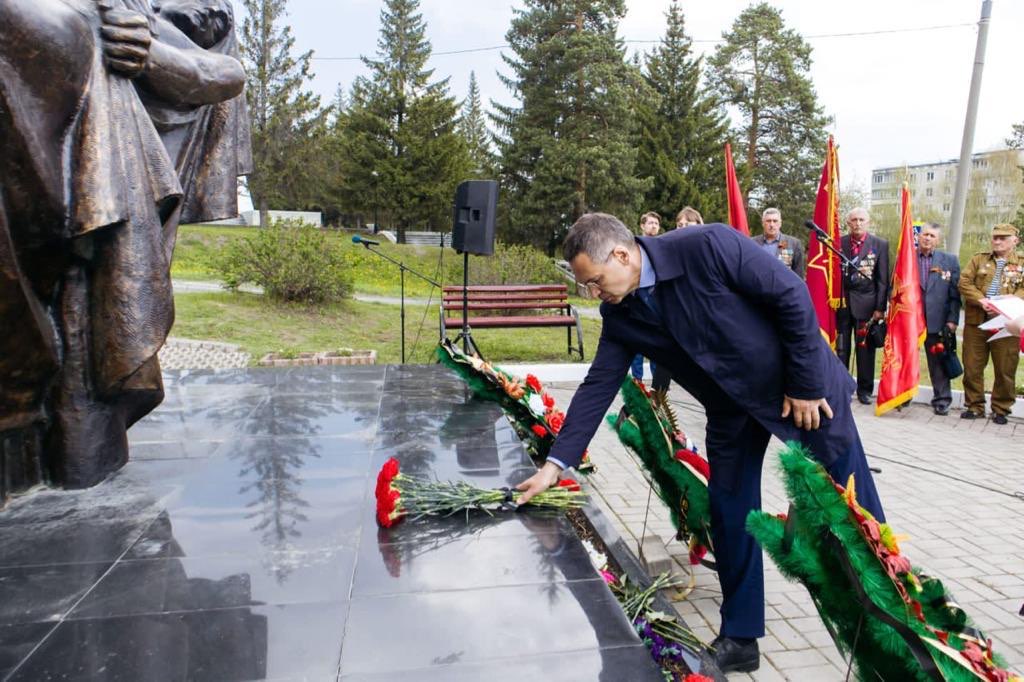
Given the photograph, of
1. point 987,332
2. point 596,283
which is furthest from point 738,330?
point 987,332

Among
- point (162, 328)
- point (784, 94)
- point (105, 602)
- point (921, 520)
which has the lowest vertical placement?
point (921, 520)

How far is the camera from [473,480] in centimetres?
319

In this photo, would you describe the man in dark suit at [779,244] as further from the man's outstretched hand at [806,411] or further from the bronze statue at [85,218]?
the bronze statue at [85,218]

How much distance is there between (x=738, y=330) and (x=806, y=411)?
1.12 feet

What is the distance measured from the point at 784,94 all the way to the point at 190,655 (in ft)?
114

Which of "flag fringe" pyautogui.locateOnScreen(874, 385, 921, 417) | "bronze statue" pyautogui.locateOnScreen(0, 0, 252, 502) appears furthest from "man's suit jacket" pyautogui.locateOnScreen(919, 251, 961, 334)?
"bronze statue" pyautogui.locateOnScreen(0, 0, 252, 502)

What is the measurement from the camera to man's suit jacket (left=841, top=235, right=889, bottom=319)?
24.6ft

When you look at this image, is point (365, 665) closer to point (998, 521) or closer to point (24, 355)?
point (24, 355)

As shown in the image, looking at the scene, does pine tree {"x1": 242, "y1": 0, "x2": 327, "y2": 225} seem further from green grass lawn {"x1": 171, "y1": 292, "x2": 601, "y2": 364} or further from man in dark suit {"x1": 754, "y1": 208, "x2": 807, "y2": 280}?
man in dark suit {"x1": 754, "y1": 208, "x2": 807, "y2": 280}

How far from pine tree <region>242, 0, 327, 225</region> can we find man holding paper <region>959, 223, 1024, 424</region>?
30.3 m

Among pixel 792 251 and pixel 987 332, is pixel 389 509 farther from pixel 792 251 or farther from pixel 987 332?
pixel 987 332

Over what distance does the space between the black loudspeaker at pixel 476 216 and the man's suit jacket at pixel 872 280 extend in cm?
372

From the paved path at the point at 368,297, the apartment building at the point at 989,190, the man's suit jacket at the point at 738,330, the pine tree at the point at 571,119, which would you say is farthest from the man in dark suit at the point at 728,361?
the apartment building at the point at 989,190

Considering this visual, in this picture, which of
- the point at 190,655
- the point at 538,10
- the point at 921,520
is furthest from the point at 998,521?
the point at 538,10
